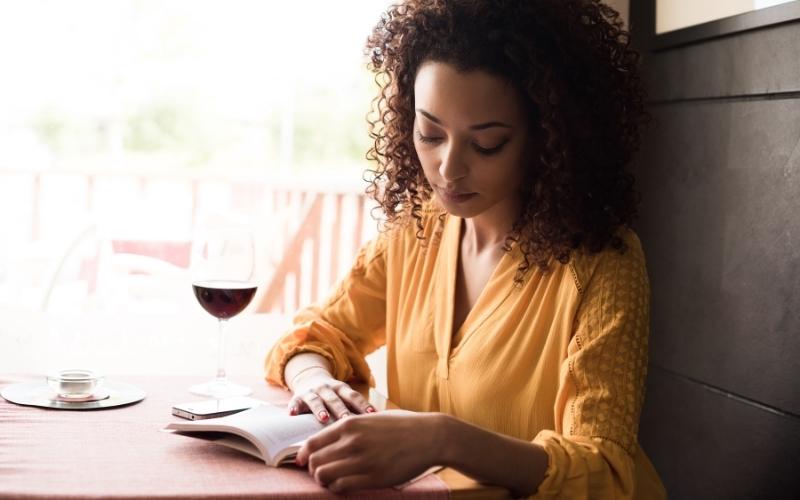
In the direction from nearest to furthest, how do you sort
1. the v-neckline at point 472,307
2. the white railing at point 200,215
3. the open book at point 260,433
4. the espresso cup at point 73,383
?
1. the open book at point 260,433
2. the espresso cup at point 73,383
3. the v-neckline at point 472,307
4. the white railing at point 200,215

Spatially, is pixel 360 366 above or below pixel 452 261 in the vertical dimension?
below

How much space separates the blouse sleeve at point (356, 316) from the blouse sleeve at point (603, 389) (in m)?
0.47

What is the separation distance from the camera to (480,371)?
4.65 ft

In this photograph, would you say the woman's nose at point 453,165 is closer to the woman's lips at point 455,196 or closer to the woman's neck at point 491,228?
the woman's lips at point 455,196

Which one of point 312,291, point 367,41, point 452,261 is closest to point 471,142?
point 452,261

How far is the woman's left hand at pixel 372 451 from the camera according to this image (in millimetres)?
1027

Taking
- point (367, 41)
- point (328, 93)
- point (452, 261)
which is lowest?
point (452, 261)

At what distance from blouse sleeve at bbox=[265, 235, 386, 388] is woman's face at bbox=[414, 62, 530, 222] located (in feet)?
1.05

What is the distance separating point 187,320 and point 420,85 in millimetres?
2615

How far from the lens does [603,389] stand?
1.25 metres

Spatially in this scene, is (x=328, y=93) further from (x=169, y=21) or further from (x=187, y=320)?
(x=187, y=320)

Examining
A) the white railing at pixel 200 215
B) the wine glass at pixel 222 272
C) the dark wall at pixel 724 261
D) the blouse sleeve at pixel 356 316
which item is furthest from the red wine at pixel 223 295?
the white railing at pixel 200 215

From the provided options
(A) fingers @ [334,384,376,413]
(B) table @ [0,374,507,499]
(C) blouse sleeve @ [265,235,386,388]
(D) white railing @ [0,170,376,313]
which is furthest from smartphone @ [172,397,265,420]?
(D) white railing @ [0,170,376,313]

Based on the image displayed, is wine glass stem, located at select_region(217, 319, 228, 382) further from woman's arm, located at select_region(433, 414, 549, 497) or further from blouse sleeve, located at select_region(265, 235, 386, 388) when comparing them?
A: woman's arm, located at select_region(433, 414, 549, 497)
